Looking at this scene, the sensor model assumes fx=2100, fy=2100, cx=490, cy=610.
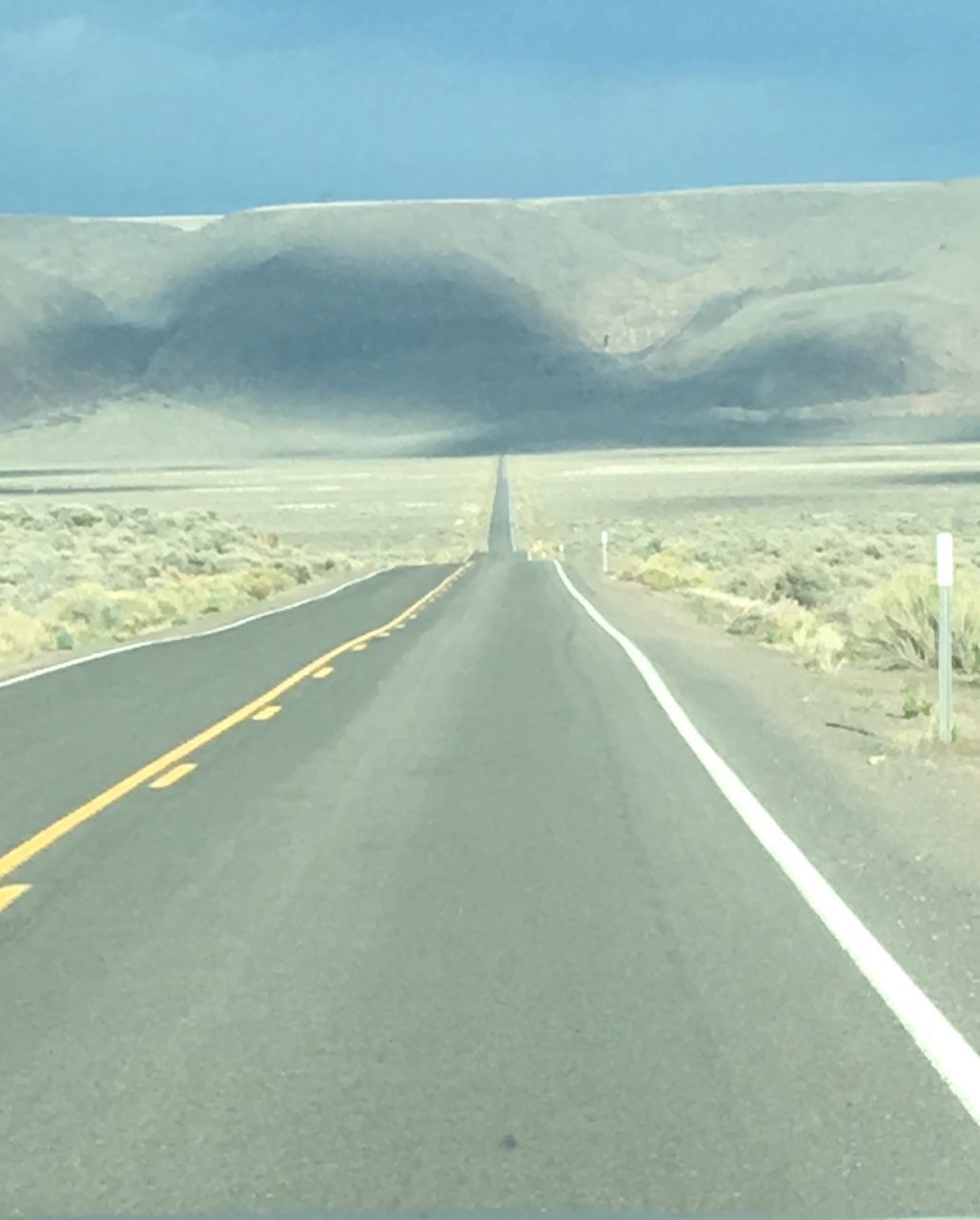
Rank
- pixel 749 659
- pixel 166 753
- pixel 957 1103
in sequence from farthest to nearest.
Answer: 1. pixel 749 659
2. pixel 166 753
3. pixel 957 1103

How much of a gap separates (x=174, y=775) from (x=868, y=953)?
6723 mm

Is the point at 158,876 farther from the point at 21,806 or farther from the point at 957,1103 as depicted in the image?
the point at 957,1103

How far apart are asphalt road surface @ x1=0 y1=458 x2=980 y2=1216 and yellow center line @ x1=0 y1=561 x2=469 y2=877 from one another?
0.18ft

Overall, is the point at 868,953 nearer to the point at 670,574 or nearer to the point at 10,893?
the point at 10,893

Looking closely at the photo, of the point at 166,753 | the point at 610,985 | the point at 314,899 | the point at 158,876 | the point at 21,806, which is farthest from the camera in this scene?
the point at 166,753

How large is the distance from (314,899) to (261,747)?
19.4ft

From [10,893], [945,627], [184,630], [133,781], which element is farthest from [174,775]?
[184,630]

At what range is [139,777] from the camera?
1386cm

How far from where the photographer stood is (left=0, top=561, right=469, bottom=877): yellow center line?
35.8 feet

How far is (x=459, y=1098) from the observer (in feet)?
21.0

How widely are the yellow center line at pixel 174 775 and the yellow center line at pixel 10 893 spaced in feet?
11.5

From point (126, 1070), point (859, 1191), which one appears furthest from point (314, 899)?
point (859, 1191)

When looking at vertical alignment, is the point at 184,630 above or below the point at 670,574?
above

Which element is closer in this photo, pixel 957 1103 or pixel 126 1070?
pixel 957 1103
